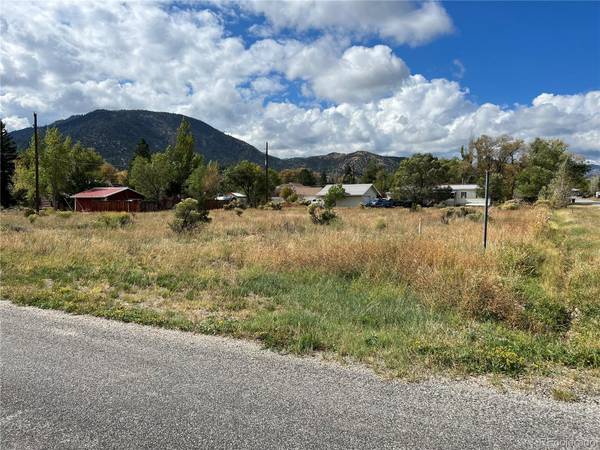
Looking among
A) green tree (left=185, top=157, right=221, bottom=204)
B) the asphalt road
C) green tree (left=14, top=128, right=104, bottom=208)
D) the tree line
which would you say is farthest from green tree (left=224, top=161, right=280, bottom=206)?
the asphalt road

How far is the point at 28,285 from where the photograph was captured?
730 centimetres

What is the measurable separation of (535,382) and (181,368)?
11.1 ft

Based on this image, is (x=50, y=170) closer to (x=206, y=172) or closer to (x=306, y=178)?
(x=206, y=172)

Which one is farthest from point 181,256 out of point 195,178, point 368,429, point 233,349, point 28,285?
point 195,178

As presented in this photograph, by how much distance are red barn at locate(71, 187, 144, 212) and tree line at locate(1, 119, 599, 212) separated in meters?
3.18

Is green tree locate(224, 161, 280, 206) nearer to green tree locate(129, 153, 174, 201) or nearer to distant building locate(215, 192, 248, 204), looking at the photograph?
distant building locate(215, 192, 248, 204)

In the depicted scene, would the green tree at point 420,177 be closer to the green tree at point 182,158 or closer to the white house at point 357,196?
the white house at point 357,196

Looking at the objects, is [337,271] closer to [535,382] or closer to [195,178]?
[535,382]

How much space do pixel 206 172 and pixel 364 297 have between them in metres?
60.0

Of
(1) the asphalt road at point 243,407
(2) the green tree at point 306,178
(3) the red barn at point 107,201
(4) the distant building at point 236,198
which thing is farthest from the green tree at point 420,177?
(2) the green tree at point 306,178

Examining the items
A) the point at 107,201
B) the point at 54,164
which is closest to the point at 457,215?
the point at 107,201

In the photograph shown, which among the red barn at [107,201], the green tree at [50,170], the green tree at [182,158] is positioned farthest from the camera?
the green tree at [182,158]

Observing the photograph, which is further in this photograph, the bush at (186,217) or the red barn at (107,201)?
the red barn at (107,201)

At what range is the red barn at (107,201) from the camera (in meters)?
51.2
